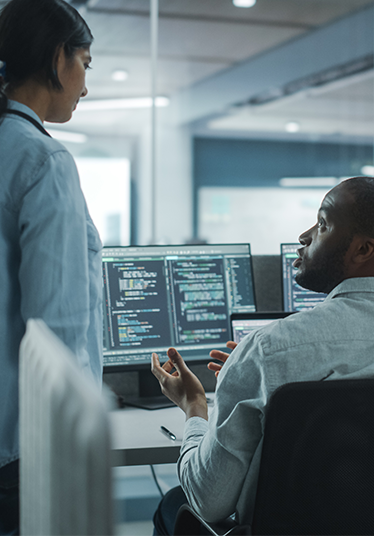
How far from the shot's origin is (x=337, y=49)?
391cm

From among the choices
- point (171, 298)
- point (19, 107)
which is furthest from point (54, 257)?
point (171, 298)

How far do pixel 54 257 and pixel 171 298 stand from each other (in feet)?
2.22

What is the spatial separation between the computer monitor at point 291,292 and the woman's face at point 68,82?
790 mm

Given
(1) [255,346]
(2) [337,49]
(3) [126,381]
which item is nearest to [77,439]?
(1) [255,346]

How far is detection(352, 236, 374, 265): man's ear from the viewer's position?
776 millimetres

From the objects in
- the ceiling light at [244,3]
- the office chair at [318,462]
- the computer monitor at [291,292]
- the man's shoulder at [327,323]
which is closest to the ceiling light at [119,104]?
the ceiling light at [244,3]

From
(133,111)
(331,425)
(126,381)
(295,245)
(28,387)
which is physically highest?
(133,111)

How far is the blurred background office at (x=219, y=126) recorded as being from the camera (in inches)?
159

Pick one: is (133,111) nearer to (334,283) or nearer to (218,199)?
(218,199)

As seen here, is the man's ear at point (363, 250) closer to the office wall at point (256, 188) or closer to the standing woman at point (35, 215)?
Answer: the standing woman at point (35, 215)

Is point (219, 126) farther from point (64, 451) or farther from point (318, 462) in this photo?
point (64, 451)

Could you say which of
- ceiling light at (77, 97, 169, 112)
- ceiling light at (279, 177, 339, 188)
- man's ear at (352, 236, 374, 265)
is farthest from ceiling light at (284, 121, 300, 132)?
man's ear at (352, 236, 374, 265)

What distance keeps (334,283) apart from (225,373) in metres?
0.24

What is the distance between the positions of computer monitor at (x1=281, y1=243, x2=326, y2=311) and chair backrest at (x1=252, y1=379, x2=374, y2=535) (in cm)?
80
